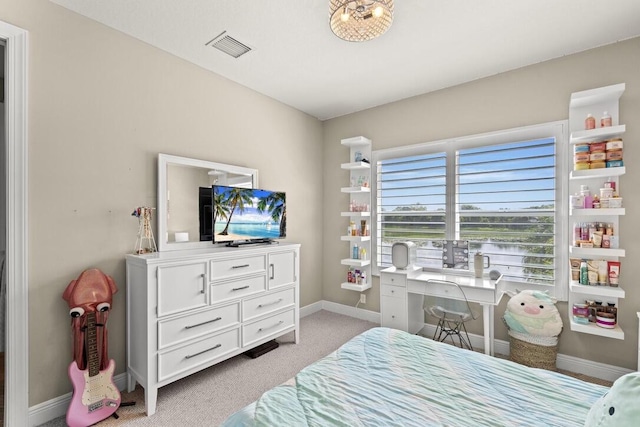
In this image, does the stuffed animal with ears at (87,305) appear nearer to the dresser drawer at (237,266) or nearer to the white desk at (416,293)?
the dresser drawer at (237,266)

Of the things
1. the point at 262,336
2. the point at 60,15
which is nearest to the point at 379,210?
the point at 262,336

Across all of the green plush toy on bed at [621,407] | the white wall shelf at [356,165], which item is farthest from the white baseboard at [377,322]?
the green plush toy on bed at [621,407]

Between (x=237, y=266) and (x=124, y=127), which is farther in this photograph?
(x=237, y=266)

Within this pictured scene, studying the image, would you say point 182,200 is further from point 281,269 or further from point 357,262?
point 357,262

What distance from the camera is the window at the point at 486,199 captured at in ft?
8.82

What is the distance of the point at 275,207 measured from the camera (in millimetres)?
3219

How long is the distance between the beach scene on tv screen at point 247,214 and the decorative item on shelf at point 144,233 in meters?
0.51

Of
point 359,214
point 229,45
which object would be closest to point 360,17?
point 229,45

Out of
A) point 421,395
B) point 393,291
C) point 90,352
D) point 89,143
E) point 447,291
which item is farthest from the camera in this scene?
point 393,291

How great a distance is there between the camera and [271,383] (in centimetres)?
237

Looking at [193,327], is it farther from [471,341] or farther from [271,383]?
[471,341]

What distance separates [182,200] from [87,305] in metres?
1.04

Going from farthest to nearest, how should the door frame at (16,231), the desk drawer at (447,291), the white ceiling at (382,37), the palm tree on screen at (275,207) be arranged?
the palm tree on screen at (275,207) → the desk drawer at (447,291) → the white ceiling at (382,37) → the door frame at (16,231)

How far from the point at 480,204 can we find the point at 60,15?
12.5ft
